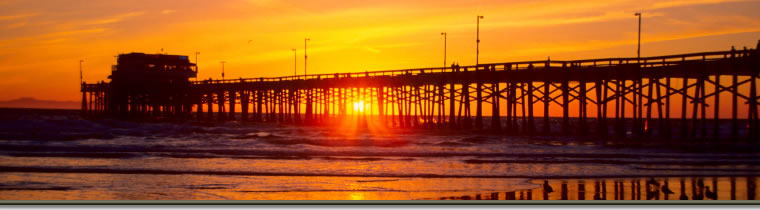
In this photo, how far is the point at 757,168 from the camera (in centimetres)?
1634

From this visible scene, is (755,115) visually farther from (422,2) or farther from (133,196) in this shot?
(133,196)

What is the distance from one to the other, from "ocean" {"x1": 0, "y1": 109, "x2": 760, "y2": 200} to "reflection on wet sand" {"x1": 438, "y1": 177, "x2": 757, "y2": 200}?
0.7 inches

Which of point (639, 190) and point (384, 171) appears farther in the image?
point (384, 171)

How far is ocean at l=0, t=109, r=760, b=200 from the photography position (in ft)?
39.1

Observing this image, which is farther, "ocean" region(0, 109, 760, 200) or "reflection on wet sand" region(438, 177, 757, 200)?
"ocean" region(0, 109, 760, 200)

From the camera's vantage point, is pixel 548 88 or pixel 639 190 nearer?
pixel 639 190

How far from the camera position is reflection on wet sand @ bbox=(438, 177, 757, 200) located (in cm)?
1144

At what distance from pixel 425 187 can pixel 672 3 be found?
510 centimetres

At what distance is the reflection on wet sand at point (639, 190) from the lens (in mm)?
11438

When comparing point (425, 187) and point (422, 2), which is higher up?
point (422, 2)

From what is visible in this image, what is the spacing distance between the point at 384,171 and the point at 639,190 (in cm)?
525

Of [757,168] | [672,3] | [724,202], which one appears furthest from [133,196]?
[757,168]

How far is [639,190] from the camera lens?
12367mm

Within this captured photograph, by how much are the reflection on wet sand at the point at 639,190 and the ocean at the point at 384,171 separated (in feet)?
0.06
